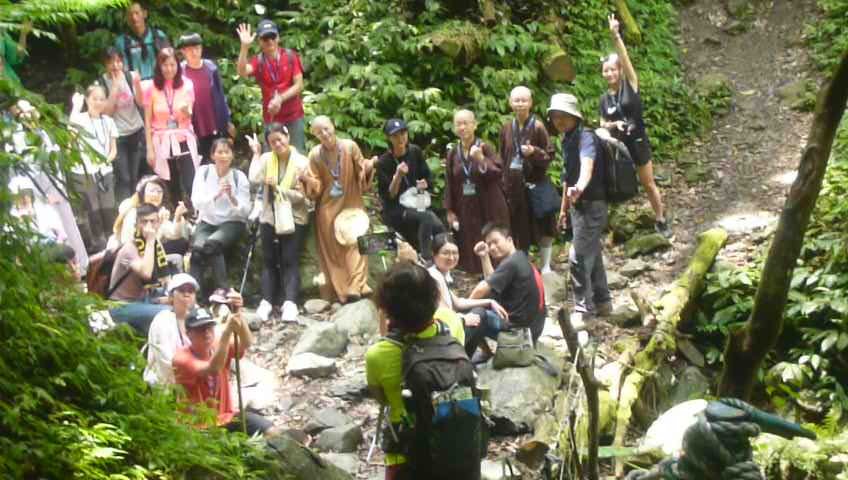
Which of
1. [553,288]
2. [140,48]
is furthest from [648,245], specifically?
[140,48]

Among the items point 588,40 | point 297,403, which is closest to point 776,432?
point 297,403

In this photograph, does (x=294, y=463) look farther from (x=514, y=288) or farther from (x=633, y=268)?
(x=633, y=268)

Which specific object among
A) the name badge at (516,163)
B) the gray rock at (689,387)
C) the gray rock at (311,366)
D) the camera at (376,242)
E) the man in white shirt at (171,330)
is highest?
the name badge at (516,163)

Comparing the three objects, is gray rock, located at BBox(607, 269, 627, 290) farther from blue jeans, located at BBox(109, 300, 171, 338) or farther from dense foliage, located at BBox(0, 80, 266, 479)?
dense foliage, located at BBox(0, 80, 266, 479)

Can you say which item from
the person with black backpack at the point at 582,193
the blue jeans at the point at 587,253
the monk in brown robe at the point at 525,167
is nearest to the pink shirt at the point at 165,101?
the monk in brown robe at the point at 525,167

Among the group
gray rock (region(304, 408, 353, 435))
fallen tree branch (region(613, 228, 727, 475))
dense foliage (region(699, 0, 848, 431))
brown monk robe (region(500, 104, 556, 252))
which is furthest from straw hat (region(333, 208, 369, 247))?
dense foliage (region(699, 0, 848, 431))

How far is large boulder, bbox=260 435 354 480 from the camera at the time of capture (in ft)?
12.6

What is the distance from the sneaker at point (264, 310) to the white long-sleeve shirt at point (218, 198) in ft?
2.59

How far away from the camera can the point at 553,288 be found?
9.27 meters

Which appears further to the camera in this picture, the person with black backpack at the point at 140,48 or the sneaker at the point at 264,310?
the person with black backpack at the point at 140,48

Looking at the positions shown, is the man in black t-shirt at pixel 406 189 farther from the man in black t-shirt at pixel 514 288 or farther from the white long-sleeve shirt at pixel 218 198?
the man in black t-shirt at pixel 514 288

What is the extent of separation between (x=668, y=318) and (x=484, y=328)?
1.79 meters

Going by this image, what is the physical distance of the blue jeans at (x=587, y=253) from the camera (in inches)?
315

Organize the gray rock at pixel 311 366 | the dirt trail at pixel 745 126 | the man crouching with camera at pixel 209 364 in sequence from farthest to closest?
the dirt trail at pixel 745 126
the gray rock at pixel 311 366
the man crouching with camera at pixel 209 364
